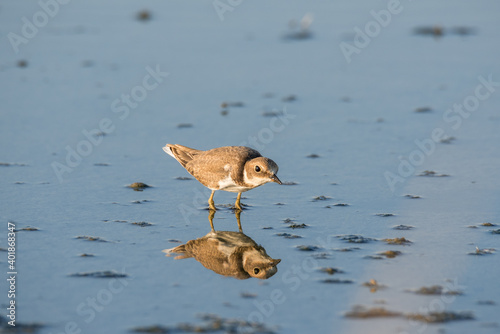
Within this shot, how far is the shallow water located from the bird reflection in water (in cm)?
12

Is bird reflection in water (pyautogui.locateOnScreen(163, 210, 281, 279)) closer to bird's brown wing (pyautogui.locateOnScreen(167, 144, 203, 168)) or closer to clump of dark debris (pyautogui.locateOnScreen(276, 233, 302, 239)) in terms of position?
clump of dark debris (pyautogui.locateOnScreen(276, 233, 302, 239))

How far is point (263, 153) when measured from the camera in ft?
33.4

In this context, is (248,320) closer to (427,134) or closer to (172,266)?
(172,266)

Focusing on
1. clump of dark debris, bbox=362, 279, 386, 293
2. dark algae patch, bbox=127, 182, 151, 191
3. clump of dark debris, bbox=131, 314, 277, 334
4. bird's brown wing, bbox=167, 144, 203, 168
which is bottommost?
clump of dark debris, bbox=131, 314, 277, 334

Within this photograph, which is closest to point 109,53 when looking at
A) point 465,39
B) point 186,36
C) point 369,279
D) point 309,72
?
point 186,36

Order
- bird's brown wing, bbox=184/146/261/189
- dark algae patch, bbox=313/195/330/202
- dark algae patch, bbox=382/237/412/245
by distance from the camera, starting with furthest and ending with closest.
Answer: dark algae patch, bbox=313/195/330/202
bird's brown wing, bbox=184/146/261/189
dark algae patch, bbox=382/237/412/245

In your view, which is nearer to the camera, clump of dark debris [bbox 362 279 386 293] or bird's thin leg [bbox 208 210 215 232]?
clump of dark debris [bbox 362 279 386 293]

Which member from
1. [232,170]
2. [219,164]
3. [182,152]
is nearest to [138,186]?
[182,152]

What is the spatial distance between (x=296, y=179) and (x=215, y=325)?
13.1 ft

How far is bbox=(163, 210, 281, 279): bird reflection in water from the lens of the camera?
675 centimetres

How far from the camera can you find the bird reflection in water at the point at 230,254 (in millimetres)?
6750

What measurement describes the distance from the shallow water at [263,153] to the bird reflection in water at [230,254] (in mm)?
116

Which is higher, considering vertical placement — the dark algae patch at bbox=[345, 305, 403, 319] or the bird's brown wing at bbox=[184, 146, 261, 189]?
the bird's brown wing at bbox=[184, 146, 261, 189]

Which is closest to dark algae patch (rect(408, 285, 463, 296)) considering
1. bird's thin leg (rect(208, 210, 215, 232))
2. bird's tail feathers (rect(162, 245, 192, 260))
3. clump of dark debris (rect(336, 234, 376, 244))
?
clump of dark debris (rect(336, 234, 376, 244))
